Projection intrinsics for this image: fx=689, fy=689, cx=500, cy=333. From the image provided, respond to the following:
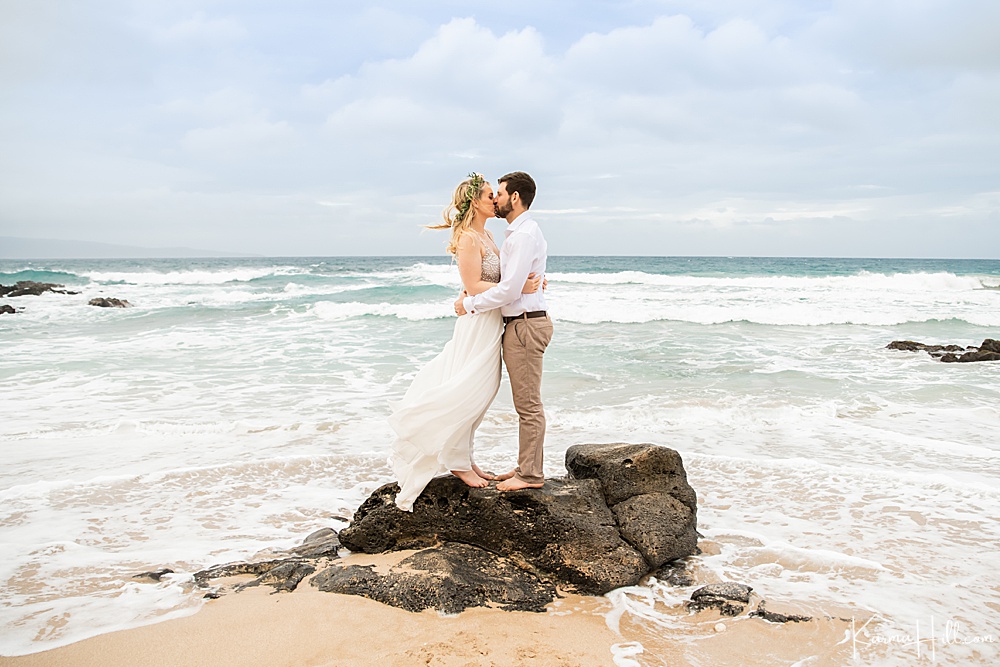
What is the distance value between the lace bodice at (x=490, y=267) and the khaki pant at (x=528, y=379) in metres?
A: 0.36

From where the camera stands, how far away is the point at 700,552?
16.9 ft

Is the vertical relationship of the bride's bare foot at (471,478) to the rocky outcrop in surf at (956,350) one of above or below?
above

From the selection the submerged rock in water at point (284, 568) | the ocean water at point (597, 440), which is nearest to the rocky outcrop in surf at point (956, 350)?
the ocean water at point (597, 440)

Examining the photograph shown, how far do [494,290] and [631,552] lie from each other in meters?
2.04

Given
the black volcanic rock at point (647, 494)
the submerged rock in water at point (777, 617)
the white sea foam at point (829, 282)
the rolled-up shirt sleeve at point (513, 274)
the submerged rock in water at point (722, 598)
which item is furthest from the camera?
the white sea foam at point (829, 282)

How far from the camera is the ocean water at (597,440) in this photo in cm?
426

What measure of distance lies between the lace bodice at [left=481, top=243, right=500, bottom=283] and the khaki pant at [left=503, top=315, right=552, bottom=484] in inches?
14.1

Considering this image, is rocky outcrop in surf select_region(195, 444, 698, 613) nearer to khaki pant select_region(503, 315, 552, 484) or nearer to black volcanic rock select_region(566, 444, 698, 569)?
black volcanic rock select_region(566, 444, 698, 569)

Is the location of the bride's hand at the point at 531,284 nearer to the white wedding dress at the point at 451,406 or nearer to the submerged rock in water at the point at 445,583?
the white wedding dress at the point at 451,406

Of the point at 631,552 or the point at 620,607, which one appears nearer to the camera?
the point at 620,607

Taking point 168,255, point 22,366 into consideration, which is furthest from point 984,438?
point 168,255

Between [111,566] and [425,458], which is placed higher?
[425,458]

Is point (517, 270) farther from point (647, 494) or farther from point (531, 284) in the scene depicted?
point (647, 494)

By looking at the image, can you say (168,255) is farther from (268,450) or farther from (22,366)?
(268,450)
